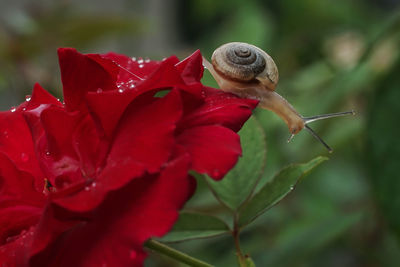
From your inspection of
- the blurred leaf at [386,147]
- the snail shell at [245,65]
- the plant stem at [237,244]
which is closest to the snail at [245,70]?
the snail shell at [245,65]

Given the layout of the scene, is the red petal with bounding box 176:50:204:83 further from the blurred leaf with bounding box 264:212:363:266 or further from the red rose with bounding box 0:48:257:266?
the blurred leaf with bounding box 264:212:363:266

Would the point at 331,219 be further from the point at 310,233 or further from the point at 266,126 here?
the point at 266,126

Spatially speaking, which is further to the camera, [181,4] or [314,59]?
[181,4]

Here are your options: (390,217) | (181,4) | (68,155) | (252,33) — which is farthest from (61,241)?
(181,4)

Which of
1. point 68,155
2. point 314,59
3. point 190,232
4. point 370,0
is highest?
point 68,155

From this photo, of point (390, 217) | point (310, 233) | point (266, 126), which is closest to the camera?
point (390, 217)

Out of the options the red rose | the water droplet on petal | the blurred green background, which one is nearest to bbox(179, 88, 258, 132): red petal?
the red rose

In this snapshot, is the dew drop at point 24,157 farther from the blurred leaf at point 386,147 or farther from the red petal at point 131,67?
the blurred leaf at point 386,147
